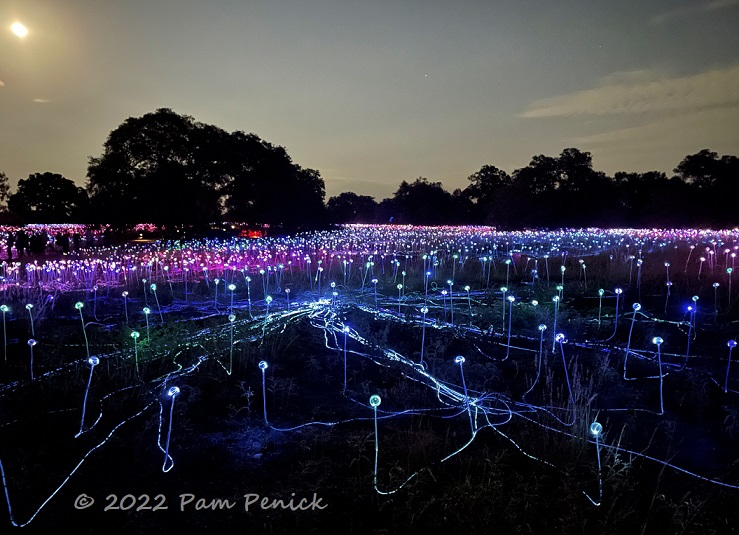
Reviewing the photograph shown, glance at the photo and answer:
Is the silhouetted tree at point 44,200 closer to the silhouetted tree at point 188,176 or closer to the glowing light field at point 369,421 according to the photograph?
the silhouetted tree at point 188,176

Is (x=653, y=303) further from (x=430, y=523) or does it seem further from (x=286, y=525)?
(x=286, y=525)

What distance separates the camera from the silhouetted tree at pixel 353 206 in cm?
7351

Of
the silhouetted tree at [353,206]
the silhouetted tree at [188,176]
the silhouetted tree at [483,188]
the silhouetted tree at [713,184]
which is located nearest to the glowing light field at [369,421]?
the silhouetted tree at [188,176]

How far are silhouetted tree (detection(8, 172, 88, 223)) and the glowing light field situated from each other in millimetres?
56030

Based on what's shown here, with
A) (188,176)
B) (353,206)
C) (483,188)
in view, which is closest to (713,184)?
(483,188)

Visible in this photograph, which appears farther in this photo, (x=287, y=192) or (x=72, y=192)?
(x=72, y=192)

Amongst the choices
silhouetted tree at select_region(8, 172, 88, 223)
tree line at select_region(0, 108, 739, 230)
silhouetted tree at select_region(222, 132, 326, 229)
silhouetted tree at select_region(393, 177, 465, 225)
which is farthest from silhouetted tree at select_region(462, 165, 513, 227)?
silhouetted tree at select_region(8, 172, 88, 223)

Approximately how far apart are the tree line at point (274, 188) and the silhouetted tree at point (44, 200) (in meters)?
28.1

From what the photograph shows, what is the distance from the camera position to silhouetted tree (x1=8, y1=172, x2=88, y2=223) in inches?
2165

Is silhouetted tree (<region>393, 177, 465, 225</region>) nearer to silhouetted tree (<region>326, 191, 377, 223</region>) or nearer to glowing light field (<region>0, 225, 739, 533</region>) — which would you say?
silhouetted tree (<region>326, 191, 377, 223</region>)

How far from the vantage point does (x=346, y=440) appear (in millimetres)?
4152

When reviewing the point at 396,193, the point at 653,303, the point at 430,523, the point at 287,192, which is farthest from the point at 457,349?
the point at 396,193

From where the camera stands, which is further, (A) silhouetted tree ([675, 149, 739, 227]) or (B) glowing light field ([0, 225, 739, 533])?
(A) silhouetted tree ([675, 149, 739, 227])

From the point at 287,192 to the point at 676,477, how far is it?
3240 centimetres
